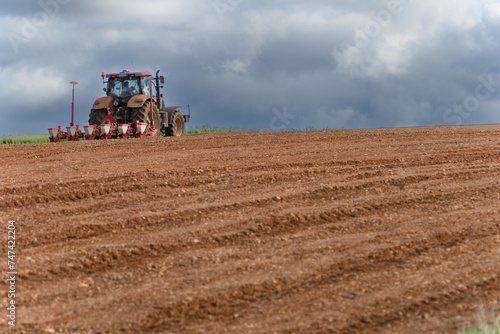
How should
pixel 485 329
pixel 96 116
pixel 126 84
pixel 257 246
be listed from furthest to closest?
pixel 126 84 → pixel 96 116 → pixel 257 246 → pixel 485 329

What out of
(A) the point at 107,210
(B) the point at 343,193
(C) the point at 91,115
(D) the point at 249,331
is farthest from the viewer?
(C) the point at 91,115

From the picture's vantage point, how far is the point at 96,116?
20.4 metres

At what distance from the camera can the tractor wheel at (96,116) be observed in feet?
66.8

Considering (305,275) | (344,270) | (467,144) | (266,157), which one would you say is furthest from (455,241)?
(467,144)

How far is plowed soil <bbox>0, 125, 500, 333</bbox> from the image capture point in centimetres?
415

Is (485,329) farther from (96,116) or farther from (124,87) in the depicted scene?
(124,87)

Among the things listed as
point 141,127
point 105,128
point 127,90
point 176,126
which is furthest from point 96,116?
point 176,126

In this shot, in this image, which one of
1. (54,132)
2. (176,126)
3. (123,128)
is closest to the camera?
(123,128)

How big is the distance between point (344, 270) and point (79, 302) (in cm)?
213

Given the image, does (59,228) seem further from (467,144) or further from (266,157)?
(467,144)

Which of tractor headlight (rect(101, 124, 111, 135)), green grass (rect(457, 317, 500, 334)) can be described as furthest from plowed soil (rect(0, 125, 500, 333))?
tractor headlight (rect(101, 124, 111, 135))

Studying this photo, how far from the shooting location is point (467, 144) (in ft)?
39.7

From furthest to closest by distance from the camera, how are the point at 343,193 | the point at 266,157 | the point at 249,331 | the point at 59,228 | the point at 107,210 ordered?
1. the point at 266,157
2. the point at 343,193
3. the point at 107,210
4. the point at 59,228
5. the point at 249,331

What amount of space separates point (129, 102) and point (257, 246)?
1516 centimetres
